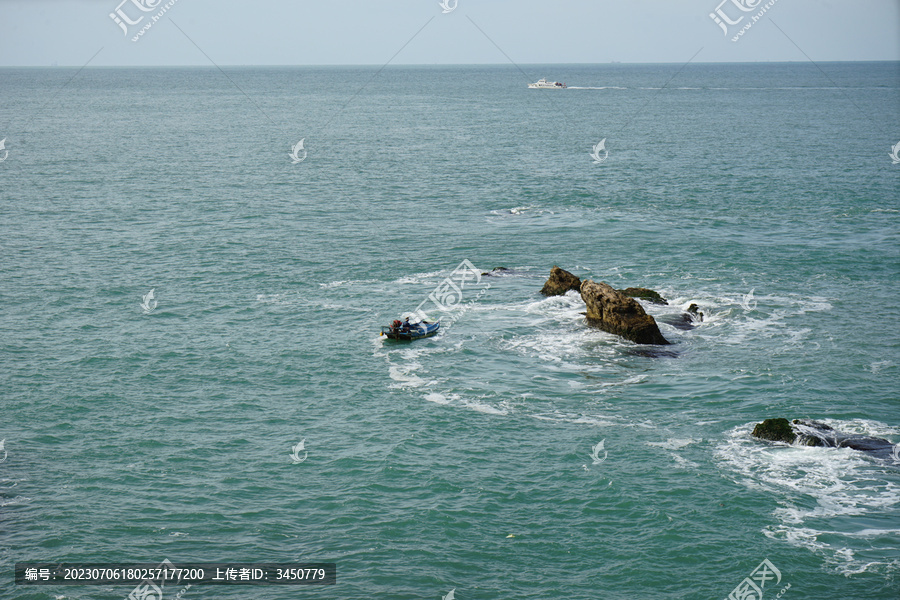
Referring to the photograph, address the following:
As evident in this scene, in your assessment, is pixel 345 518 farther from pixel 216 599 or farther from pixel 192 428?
pixel 192 428

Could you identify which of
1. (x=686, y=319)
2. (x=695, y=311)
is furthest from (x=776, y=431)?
(x=695, y=311)

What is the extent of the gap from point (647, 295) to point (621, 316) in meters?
7.77

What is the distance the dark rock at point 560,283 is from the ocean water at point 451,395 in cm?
272

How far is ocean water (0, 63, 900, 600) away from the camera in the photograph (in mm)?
36344

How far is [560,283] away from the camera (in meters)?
68.4

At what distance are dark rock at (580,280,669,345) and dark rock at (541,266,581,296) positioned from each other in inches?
278

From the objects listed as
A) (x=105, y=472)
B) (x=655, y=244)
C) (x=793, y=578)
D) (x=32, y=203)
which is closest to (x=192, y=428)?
(x=105, y=472)

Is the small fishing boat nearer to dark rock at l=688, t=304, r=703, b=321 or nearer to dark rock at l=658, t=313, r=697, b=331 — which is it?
dark rock at l=658, t=313, r=697, b=331

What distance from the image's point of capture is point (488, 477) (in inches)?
1661

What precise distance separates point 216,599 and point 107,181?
9901 cm

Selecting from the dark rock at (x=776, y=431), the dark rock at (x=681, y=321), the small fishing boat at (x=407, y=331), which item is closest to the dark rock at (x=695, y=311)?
the dark rock at (x=681, y=321)

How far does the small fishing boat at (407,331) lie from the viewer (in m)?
59.2

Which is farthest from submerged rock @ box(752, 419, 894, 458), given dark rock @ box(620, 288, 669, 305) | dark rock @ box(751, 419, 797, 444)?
dark rock @ box(620, 288, 669, 305)

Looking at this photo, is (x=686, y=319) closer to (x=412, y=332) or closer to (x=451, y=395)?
(x=412, y=332)
